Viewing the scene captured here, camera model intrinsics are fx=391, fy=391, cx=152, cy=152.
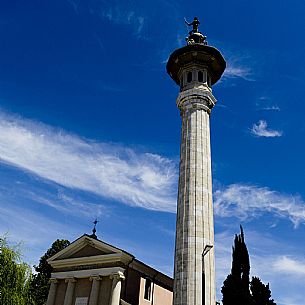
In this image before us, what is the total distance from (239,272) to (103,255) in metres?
11.4

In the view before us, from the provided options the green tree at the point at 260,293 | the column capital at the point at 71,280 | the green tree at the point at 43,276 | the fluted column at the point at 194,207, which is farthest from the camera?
the green tree at the point at 43,276

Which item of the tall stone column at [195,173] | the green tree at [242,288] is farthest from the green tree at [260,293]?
the tall stone column at [195,173]

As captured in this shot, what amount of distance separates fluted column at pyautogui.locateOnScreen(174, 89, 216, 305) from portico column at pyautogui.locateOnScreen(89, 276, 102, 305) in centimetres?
929

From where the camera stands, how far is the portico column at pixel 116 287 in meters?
29.6

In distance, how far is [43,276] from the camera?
48625 mm

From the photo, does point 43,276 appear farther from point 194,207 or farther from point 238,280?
point 194,207

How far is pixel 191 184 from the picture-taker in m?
27.1

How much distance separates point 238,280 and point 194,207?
943 centimetres

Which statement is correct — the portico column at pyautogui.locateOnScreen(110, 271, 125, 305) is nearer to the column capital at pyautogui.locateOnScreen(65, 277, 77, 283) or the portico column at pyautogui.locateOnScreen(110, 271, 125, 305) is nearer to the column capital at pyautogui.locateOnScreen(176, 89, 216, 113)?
the column capital at pyautogui.locateOnScreen(65, 277, 77, 283)

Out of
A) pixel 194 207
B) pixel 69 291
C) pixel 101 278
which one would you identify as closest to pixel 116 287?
pixel 101 278

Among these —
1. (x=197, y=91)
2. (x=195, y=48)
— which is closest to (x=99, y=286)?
(x=197, y=91)

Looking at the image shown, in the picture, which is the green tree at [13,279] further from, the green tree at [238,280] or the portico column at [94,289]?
the green tree at [238,280]

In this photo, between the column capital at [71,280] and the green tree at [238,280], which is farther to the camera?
the column capital at [71,280]

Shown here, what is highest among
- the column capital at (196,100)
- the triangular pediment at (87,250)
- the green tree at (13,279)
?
the column capital at (196,100)
